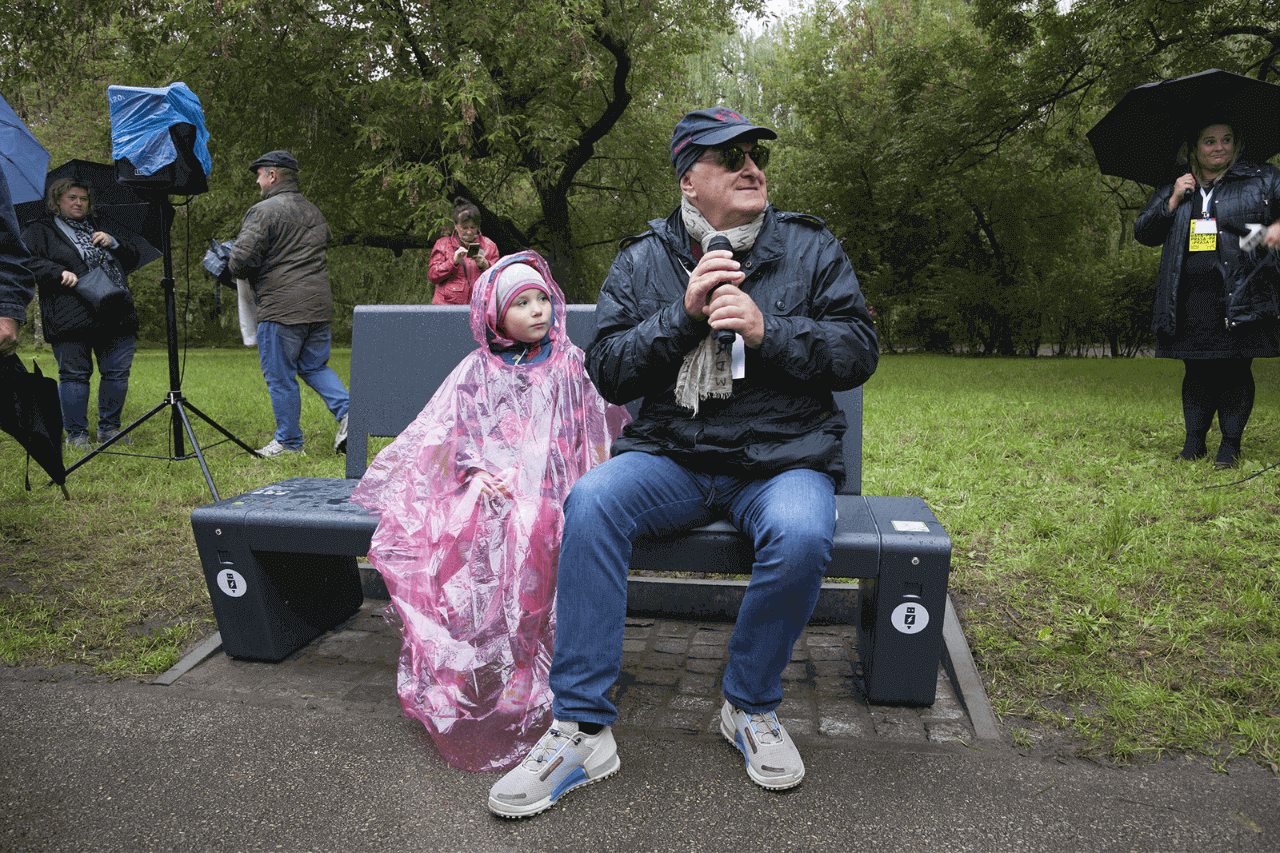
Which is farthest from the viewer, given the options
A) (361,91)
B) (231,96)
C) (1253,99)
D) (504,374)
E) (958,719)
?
(231,96)

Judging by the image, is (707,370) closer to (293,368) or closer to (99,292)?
(293,368)

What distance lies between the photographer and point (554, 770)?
2270mm

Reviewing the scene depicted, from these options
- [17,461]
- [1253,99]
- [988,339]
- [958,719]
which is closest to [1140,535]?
[958,719]

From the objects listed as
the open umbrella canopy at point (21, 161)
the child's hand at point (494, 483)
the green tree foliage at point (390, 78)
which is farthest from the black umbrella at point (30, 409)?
the green tree foliage at point (390, 78)

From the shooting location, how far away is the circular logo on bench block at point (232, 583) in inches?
120

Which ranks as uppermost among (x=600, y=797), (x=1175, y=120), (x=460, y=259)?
(x=1175, y=120)

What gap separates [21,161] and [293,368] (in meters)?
2.43

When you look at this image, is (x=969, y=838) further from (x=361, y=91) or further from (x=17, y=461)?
(x=361, y=91)

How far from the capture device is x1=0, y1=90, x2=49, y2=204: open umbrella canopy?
13.4 ft

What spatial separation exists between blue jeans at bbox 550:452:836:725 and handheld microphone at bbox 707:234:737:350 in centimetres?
45

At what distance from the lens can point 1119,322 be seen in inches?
774

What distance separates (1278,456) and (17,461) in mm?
8713

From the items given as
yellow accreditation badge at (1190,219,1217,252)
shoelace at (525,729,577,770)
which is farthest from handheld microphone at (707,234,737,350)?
yellow accreditation badge at (1190,219,1217,252)

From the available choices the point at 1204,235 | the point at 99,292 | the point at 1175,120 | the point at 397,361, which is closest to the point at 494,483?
the point at 397,361
